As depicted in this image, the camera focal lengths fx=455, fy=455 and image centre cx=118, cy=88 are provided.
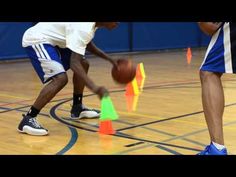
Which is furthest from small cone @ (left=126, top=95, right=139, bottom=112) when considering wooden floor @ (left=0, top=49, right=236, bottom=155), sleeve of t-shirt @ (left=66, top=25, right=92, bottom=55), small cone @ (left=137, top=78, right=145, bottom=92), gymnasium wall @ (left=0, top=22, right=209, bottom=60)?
gymnasium wall @ (left=0, top=22, right=209, bottom=60)

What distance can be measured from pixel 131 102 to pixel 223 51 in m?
3.07

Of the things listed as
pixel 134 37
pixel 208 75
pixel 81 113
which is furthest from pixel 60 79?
pixel 134 37

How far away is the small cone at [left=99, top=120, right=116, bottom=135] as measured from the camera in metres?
4.75

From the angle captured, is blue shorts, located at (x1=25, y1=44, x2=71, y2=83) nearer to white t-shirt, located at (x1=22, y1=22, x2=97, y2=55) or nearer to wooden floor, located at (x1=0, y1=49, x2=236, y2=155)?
white t-shirt, located at (x1=22, y1=22, x2=97, y2=55)

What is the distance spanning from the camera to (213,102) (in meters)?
3.62

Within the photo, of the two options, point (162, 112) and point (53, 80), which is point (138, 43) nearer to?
point (162, 112)

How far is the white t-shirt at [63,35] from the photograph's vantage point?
4.41 meters

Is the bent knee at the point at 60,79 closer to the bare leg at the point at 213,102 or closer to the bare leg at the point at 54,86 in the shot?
the bare leg at the point at 54,86

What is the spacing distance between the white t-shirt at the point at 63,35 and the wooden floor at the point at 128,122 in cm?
92

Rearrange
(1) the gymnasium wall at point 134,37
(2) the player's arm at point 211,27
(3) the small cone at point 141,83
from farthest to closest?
(1) the gymnasium wall at point 134,37 → (3) the small cone at point 141,83 → (2) the player's arm at point 211,27

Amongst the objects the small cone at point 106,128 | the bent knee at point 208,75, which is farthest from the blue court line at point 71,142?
the bent knee at point 208,75

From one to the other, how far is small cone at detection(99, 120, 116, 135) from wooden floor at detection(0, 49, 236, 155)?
0.20 ft
